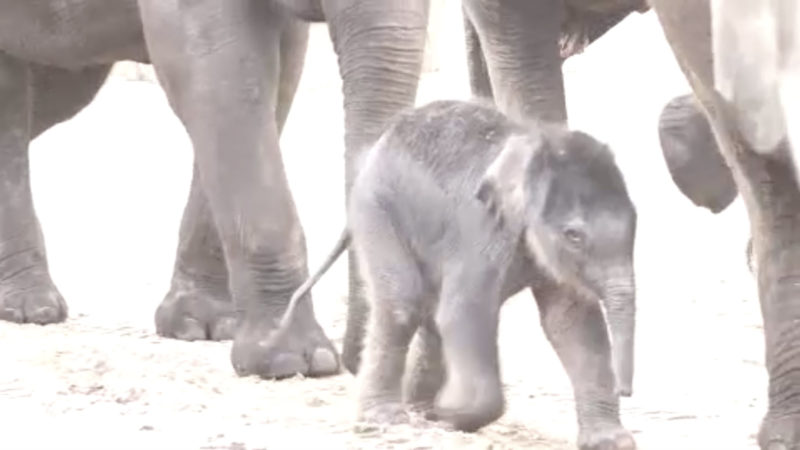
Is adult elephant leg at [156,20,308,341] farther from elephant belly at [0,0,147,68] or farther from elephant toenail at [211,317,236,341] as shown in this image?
elephant belly at [0,0,147,68]

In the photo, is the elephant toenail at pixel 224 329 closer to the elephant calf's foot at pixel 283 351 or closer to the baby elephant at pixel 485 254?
the elephant calf's foot at pixel 283 351

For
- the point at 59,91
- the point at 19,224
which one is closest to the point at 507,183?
the point at 19,224

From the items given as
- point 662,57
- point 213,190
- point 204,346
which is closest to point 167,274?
point 204,346

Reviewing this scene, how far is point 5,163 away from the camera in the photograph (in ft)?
17.7

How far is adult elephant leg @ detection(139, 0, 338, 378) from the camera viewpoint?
4.40 meters

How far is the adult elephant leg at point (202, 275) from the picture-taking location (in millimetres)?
4977

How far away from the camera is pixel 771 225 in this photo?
359cm

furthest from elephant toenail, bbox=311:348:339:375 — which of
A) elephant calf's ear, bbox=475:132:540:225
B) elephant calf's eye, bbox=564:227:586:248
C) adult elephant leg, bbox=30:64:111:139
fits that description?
adult elephant leg, bbox=30:64:111:139

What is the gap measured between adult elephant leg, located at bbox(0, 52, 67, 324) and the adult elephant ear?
136 cm

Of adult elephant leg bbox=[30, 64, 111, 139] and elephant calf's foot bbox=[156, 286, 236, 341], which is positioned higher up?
adult elephant leg bbox=[30, 64, 111, 139]

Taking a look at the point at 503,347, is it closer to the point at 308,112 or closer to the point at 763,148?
the point at 763,148

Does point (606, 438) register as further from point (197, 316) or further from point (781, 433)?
point (197, 316)

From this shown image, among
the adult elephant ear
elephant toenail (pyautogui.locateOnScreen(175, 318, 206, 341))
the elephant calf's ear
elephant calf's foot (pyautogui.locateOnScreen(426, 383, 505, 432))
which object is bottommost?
elephant calf's foot (pyautogui.locateOnScreen(426, 383, 505, 432))

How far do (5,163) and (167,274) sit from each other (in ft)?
2.81
